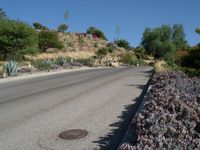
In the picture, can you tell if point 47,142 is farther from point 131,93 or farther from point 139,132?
point 131,93

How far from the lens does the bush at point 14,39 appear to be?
49.3 metres

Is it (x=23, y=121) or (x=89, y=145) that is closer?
(x=89, y=145)

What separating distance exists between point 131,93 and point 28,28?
126ft

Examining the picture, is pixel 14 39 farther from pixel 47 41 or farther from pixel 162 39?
pixel 162 39

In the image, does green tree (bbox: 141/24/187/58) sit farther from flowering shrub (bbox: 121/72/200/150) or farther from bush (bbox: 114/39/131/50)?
flowering shrub (bbox: 121/72/200/150)

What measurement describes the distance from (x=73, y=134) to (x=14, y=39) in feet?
140

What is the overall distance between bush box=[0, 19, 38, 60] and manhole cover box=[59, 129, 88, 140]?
4205 cm

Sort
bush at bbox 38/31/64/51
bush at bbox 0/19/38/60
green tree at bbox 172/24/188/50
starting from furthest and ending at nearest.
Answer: green tree at bbox 172/24/188/50
bush at bbox 38/31/64/51
bush at bbox 0/19/38/60

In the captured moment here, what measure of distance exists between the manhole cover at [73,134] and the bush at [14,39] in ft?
138

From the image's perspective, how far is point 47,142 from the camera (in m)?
7.71

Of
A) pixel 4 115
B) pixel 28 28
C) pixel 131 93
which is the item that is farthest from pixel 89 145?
pixel 28 28

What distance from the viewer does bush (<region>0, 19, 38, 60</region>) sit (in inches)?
1940

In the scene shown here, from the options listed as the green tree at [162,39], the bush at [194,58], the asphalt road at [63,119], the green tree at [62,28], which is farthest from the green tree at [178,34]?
the asphalt road at [63,119]

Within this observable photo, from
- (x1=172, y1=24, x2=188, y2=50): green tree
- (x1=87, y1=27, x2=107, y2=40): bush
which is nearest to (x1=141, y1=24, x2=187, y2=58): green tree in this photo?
(x1=172, y1=24, x2=188, y2=50): green tree
